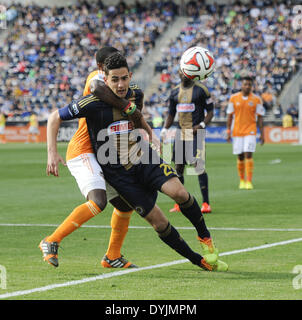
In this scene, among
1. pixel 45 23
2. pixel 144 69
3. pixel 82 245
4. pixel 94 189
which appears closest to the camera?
pixel 94 189

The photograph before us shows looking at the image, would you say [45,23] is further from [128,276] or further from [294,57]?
[128,276]

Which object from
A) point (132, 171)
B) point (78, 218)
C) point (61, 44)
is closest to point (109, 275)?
point (78, 218)

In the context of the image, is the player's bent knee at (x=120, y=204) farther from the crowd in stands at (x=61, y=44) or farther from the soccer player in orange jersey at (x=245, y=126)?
the crowd in stands at (x=61, y=44)

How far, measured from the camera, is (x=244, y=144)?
16.2 meters

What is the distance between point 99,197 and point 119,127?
728 millimetres

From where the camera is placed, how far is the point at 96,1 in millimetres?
50688

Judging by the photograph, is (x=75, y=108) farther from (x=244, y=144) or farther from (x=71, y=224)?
(x=244, y=144)

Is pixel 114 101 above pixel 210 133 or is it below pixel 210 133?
above

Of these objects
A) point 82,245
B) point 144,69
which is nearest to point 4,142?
point 144,69

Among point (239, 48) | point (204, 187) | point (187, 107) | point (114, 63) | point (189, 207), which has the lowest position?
point (204, 187)

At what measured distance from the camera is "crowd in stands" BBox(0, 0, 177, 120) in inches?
1754

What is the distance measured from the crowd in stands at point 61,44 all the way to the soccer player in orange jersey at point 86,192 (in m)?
35.8

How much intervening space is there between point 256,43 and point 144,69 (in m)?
7.03

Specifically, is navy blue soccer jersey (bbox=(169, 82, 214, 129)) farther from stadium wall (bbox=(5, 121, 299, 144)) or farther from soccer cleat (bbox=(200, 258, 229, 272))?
stadium wall (bbox=(5, 121, 299, 144))
